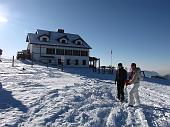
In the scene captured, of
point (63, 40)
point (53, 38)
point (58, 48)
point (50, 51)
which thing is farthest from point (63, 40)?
point (50, 51)

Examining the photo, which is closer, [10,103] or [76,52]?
[10,103]

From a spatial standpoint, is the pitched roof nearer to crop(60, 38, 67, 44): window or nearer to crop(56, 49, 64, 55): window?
crop(60, 38, 67, 44): window

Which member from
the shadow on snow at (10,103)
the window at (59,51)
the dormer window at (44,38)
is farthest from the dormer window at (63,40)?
the shadow on snow at (10,103)

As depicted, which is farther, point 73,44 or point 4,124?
point 73,44

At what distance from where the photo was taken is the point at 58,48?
2409 inches

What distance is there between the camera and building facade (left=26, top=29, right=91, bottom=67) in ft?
193

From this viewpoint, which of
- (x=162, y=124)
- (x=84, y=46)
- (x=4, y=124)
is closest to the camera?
(x=4, y=124)

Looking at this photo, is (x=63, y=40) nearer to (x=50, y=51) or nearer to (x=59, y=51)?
(x=59, y=51)

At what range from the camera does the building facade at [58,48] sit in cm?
5875

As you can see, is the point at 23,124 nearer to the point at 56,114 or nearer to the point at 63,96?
the point at 56,114

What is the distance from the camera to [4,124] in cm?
797

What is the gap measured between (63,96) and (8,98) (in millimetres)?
2600

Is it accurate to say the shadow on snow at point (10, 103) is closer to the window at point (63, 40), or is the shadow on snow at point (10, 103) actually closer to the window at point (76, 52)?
the window at point (63, 40)

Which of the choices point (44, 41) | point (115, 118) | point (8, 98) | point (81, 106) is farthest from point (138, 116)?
point (44, 41)
